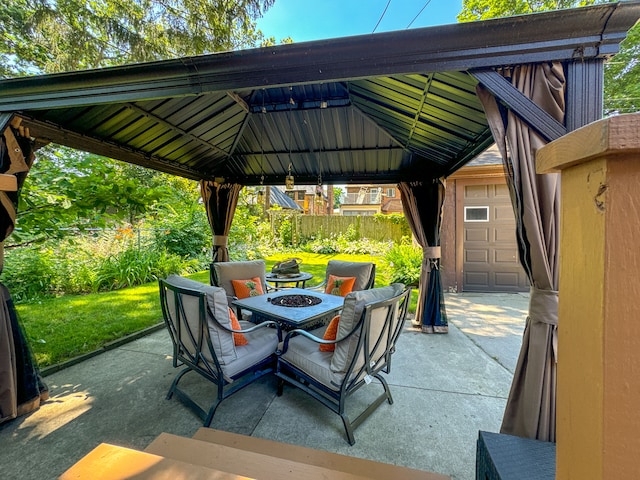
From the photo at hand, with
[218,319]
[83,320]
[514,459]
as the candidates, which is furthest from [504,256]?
[83,320]

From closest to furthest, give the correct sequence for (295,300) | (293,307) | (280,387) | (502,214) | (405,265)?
(280,387)
(293,307)
(295,300)
(502,214)
(405,265)

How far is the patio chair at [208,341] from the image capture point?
220cm

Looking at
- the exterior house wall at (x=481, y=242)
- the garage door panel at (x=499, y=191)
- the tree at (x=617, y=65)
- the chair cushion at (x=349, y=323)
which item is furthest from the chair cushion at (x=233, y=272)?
the tree at (x=617, y=65)

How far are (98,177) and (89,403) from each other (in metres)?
2.24

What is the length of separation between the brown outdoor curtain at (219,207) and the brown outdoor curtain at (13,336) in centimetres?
285

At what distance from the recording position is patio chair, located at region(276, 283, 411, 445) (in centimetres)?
208

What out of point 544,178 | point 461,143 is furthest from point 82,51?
point 544,178

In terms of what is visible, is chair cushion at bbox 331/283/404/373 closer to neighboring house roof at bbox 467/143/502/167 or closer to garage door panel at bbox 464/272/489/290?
garage door panel at bbox 464/272/489/290

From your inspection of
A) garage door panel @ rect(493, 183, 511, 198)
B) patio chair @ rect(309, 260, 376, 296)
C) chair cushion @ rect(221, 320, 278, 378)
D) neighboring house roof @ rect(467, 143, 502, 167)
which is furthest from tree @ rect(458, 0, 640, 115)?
chair cushion @ rect(221, 320, 278, 378)

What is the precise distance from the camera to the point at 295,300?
10.8 ft

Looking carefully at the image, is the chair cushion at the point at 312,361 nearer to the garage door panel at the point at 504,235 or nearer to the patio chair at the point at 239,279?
the patio chair at the point at 239,279

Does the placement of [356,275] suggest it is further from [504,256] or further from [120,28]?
[120,28]

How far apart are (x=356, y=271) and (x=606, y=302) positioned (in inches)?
154

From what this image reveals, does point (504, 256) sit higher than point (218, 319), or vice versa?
point (504, 256)
